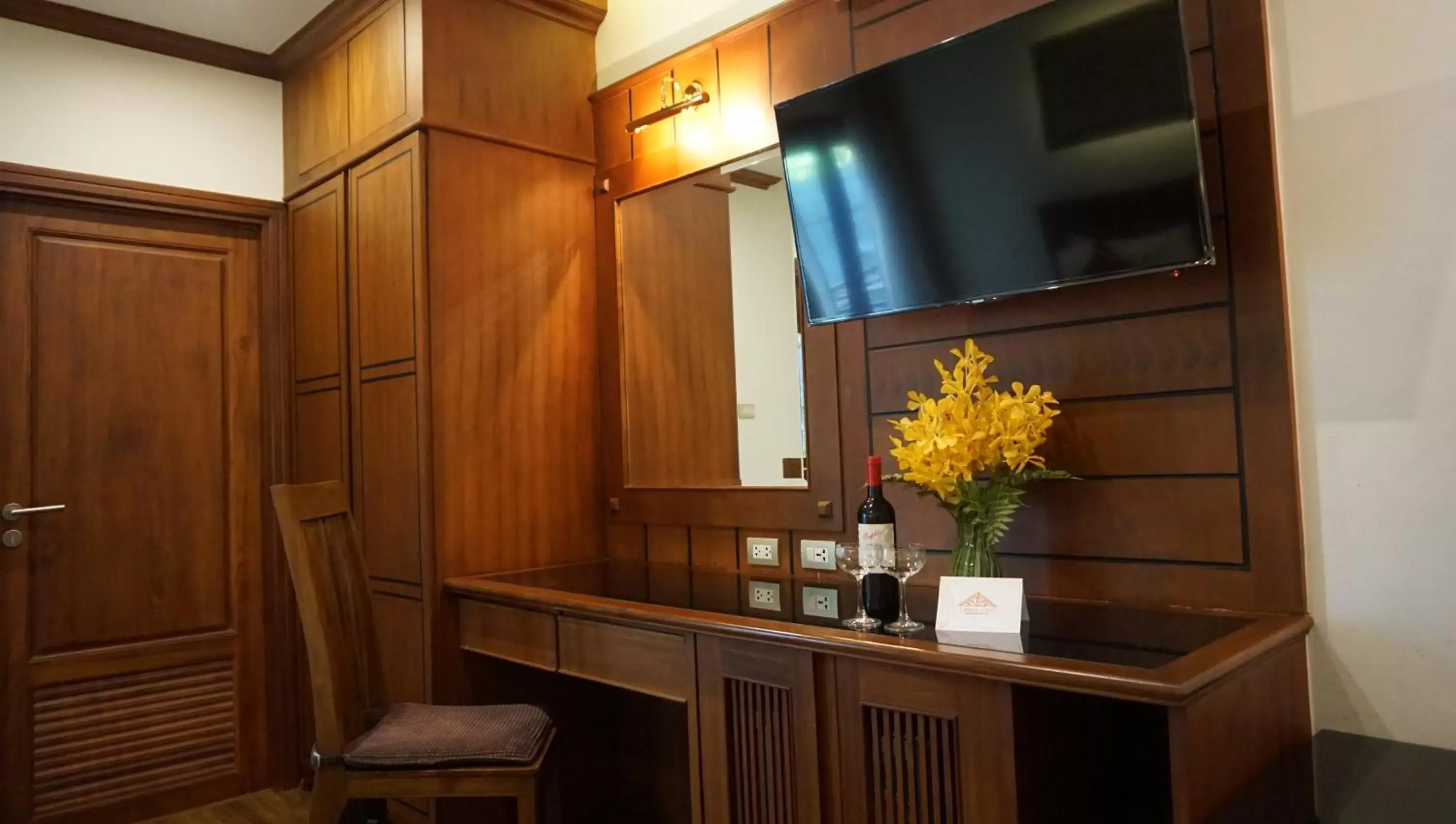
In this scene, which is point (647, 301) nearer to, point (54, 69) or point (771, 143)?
point (771, 143)

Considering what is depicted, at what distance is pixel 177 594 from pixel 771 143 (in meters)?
2.46

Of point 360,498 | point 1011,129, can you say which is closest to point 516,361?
point 360,498

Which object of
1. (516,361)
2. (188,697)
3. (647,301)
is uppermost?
(647,301)

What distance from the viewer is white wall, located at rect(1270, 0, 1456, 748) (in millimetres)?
1485

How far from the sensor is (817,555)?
2.32 meters

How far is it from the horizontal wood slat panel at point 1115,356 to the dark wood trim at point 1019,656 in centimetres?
43

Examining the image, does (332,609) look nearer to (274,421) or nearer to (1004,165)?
(274,421)

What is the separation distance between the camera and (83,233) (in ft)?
9.73

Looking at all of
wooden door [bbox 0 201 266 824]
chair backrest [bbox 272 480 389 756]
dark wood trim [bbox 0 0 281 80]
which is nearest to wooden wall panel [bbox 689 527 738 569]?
chair backrest [bbox 272 480 389 756]

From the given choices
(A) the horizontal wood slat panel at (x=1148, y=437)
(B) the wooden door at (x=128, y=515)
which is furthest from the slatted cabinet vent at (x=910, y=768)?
(B) the wooden door at (x=128, y=515)

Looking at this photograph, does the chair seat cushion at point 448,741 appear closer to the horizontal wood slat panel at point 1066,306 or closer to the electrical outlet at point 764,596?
the electrical outlet at point 764,596

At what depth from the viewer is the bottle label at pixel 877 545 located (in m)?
1.64

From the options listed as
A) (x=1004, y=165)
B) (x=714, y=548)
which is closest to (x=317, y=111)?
(x=714, y=548)

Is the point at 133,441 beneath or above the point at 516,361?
beneath
